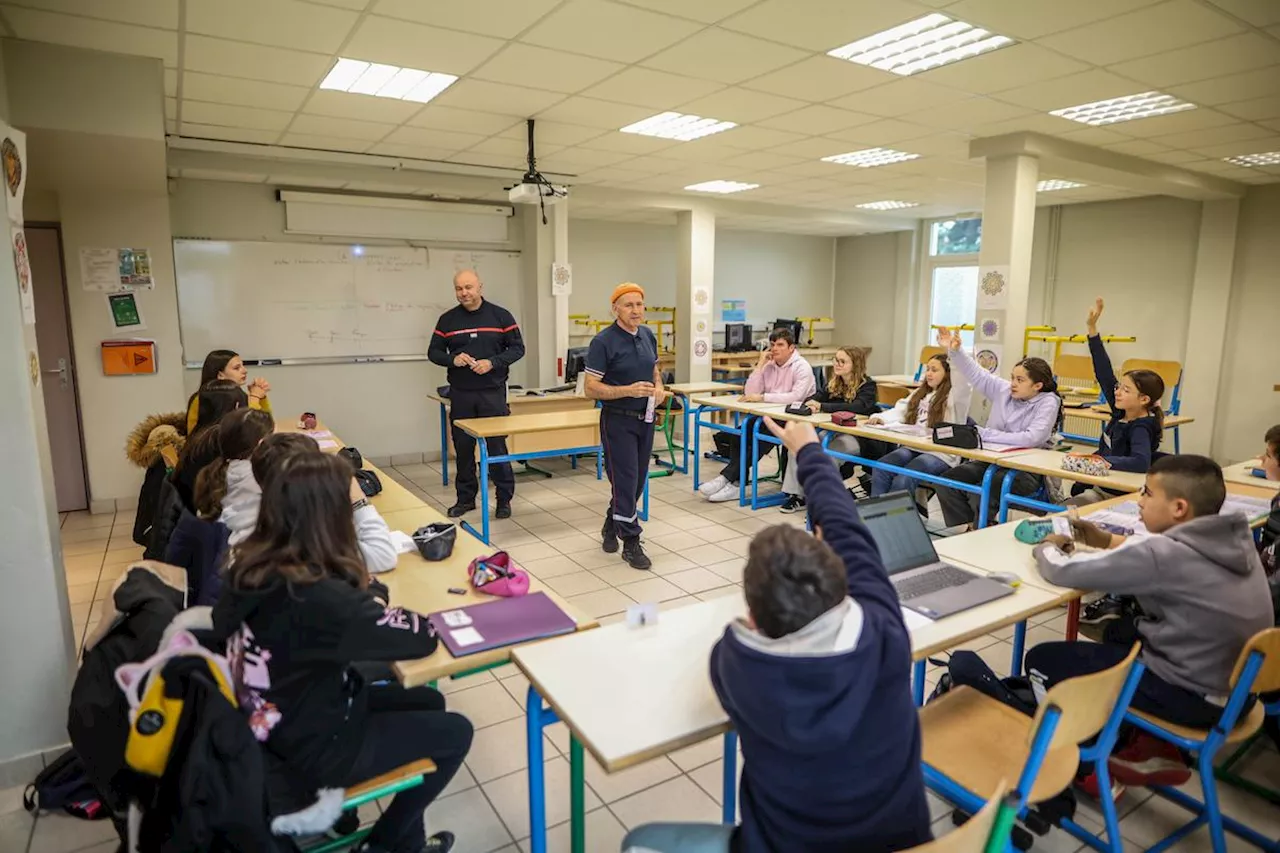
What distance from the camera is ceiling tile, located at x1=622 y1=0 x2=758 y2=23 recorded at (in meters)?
3.01

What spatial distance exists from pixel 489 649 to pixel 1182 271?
8953mm

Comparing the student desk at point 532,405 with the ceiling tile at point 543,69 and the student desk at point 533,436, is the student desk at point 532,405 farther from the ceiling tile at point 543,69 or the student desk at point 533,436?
the ceiling tile at point 543,69

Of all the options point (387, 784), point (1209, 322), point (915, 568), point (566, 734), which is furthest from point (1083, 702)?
point (1209, 322)

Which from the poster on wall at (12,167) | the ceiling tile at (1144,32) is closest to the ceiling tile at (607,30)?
the ceiling tile at (1144,32)

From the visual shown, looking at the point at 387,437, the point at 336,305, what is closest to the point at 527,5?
the point at 336,305

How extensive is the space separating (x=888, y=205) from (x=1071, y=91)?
4872 mm

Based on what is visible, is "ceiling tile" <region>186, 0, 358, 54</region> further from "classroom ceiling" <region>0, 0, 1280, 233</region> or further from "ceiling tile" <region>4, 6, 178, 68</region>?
"ceiling tile" <region>4, 6, 178, 68</region>

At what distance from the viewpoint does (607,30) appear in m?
3.30

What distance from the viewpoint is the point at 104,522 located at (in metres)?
5.31

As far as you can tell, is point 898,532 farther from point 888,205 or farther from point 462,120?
point 888,205

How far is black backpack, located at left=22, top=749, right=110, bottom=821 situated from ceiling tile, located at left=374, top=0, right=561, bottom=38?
9.50 ft

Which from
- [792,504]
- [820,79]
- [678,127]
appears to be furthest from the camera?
[792,504]

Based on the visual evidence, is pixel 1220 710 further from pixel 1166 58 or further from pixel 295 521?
pixel 1166 58

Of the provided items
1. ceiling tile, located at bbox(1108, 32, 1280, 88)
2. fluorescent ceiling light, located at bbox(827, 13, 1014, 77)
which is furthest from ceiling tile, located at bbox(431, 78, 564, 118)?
ceiling tile, located at bbox(1108, 32, 1280, 88)
